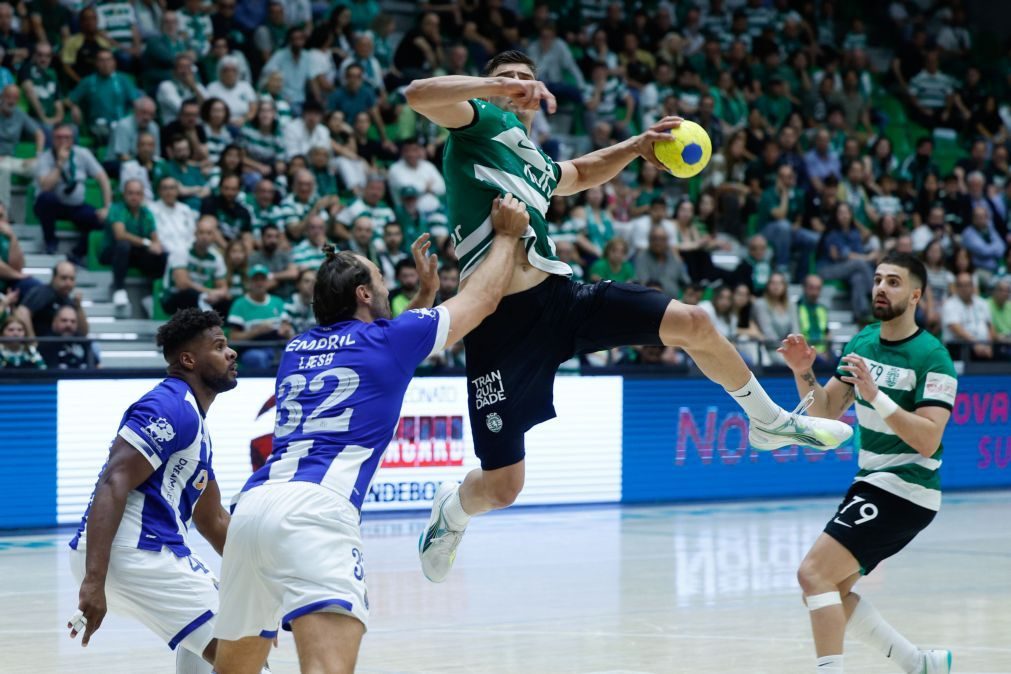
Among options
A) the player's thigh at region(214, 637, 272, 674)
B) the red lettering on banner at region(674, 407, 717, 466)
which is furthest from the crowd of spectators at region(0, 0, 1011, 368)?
the player's thigh at region(214, 637, 272, 674)

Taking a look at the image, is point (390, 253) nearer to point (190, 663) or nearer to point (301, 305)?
point (301, 305)

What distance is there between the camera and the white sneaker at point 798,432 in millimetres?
6727

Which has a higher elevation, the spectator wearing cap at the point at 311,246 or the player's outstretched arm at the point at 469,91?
the player's outstretched arm at the point at 469,91

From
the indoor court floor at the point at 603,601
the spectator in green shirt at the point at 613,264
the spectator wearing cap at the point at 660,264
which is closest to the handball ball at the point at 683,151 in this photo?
the indoor court floor at the point at 603,601

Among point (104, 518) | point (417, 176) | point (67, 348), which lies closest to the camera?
point (104, 518)

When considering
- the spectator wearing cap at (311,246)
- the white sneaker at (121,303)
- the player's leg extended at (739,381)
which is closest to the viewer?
the player's leg extended at (739,381)

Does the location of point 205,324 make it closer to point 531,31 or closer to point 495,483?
point 495,483

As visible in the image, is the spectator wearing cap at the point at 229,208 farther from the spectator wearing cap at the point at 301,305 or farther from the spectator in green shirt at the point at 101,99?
the spectator in green shirt at the point at 101,99

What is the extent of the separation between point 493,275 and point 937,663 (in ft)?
10.0

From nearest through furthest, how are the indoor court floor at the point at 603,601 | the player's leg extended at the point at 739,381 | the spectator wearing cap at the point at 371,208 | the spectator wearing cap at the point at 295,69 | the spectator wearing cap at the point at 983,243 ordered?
the player's leg extended at the point at 739,381 < the indoor court floor at the point at 603,601 < the spectator wearing cap at the point at 371,208 < the spectator wearing cap at the point at 295,69 < the spectator wearing cap at the point at 983,243

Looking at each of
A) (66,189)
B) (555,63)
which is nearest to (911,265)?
(66,189)

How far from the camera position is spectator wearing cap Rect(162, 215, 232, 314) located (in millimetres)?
14141

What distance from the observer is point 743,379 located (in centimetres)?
661

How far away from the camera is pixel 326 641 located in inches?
181
